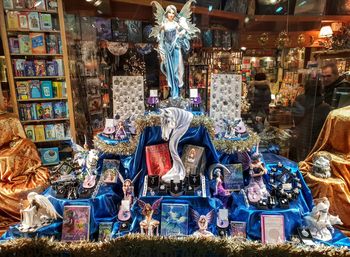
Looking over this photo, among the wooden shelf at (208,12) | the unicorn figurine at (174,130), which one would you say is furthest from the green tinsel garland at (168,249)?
the wooden shelf at (208,12)

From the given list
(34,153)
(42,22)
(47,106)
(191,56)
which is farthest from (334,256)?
(42,22)

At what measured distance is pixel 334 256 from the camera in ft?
5.10

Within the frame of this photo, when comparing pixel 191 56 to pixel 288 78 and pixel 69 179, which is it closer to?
pixel 288 78

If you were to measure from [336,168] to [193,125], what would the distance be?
1.61m

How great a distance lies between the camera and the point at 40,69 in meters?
3.31

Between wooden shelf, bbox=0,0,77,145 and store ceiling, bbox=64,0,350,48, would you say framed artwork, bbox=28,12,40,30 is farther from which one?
store ceiling, bbox=64,0,350,48

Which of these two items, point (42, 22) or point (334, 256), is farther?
point (42, 22)

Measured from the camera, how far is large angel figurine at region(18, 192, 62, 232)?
193 cm

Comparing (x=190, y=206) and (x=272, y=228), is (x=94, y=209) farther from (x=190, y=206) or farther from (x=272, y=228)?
(x=272, y=228)

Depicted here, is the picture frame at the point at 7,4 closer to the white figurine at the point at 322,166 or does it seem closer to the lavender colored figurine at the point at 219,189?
the lavender colored figurine at the point at 219,189

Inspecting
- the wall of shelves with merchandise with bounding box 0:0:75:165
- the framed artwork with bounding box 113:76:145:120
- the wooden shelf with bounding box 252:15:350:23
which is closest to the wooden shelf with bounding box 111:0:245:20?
the wooden shelf with bounding box 252:15:350:23

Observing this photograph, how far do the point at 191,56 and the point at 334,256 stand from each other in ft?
8.46

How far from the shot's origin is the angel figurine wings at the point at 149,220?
1.88m

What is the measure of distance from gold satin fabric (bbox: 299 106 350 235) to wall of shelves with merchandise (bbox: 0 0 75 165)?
3.14m
